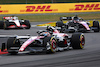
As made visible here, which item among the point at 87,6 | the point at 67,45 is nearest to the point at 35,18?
the point at 87,6

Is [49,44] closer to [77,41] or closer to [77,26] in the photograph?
[77,41]

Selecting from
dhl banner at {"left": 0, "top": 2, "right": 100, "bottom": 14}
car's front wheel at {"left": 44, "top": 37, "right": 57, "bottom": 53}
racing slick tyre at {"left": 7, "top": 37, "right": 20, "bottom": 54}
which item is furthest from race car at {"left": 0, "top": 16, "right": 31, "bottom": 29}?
car's front wheel at {"left": 44, "top": 37, "right": 57, "bottom": 53}

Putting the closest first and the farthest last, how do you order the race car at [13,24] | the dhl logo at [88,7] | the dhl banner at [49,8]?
1. the race car at [13,24]
2. the dhl banner at [49,8]
3. the dhl logo at [88,7]

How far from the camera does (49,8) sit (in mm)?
42375

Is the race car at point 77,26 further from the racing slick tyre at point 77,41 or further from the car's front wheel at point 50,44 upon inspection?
the car's front wheel at point 50,44

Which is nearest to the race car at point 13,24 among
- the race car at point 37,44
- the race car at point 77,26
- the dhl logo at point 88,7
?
the race car at point 77,26

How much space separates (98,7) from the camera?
4356 centimetres

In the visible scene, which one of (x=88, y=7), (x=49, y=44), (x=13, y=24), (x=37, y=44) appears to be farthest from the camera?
(x=88, y=7)

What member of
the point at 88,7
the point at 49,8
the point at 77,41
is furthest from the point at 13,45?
the point at 88,7

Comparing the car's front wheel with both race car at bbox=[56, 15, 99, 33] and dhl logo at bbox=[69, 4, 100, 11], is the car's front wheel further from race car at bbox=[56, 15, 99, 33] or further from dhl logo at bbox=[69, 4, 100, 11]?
dhl logo at bbox=[69, 4, 100, 11]

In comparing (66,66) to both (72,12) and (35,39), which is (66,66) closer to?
(35,39)

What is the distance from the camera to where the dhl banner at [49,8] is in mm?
41188

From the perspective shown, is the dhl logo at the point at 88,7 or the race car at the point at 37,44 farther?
the dhl logo at the point at 88,7

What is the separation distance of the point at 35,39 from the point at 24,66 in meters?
3.36
